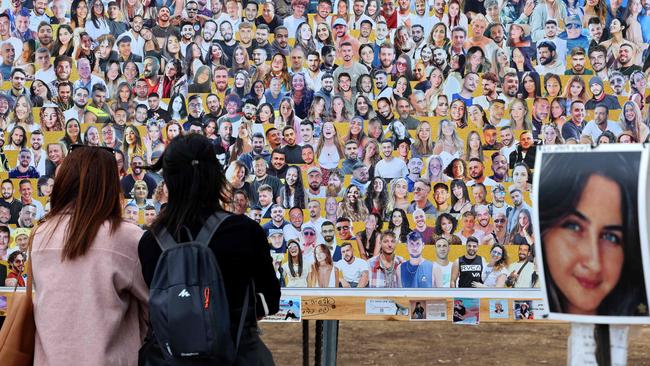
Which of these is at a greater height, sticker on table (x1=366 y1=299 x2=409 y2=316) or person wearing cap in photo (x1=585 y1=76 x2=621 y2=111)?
person wearing cap in photo (x1=585 y1=76 x2=621 y2=111)

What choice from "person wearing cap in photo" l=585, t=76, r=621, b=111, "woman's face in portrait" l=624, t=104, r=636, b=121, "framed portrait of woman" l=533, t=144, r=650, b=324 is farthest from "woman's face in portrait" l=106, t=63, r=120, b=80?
"framed portrait of woman" l=533, t=144, r=650, b=324

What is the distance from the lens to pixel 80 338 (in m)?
3.79

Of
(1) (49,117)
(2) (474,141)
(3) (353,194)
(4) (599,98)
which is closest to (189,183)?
(3) (353,194)

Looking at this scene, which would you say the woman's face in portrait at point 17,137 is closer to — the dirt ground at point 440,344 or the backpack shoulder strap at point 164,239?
the backpack shoulder strap at point 164,239

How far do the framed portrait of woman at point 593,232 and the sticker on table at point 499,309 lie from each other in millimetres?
2061

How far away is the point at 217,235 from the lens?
367 centimetres

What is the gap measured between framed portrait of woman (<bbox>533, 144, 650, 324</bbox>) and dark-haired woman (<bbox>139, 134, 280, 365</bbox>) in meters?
0.95

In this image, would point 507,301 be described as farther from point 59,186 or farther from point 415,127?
point 59,186

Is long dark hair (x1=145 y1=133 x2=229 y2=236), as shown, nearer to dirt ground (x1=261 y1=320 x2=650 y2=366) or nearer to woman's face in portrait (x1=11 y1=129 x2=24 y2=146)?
woman's face in portrait (x1=11 y1=129 x2=24 y2=146)

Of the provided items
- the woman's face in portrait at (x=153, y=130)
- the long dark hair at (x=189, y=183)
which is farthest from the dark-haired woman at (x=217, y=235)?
Result: the woman's face in portrait at (x=153, y=130)

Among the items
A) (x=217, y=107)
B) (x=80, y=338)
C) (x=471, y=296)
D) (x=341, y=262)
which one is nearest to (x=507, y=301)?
(x=471, y=296)

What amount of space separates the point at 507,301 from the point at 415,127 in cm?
102

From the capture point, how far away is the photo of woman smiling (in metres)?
3.32

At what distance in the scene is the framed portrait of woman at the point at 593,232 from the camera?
3.31m
